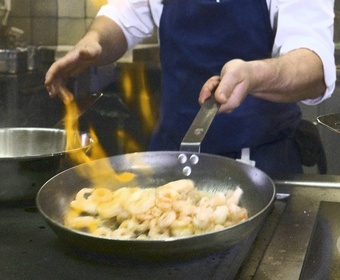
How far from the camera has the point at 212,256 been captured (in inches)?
25.7

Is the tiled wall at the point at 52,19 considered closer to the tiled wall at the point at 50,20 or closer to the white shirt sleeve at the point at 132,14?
the tiled wall at the point at 50,20

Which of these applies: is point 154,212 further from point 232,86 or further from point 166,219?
point 232,86

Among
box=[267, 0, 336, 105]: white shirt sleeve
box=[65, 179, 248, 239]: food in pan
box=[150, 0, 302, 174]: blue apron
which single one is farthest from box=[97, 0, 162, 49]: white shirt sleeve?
box=[65, 179, 248, 239]: food in pan

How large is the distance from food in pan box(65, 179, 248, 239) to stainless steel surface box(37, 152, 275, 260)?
Answer: 0.02 meters

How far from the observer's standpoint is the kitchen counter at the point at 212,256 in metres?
0.62

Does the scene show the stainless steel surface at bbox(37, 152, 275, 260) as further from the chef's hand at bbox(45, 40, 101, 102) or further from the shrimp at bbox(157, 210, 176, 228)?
the chef's hand at bbox(45, 40, 101, 102)

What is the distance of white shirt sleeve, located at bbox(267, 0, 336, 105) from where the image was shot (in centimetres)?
103

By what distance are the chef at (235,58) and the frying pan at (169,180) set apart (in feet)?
0.54

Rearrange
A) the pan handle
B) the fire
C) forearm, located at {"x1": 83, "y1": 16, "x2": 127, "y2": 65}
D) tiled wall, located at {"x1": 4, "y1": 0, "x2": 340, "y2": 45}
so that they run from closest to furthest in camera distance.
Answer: the pan handle → the fire → forearm, located at {"x1": 83, "y1": 16, "x2": 127, "y2": 65} → tiled wall, located at {"x1": 4, "y1": 0, "x2": 340, "y2": 45}

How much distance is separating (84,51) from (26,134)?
21 centimetres

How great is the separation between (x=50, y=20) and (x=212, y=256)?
215cm

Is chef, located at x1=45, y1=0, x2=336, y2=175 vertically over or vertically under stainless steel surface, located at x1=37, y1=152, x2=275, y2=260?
over

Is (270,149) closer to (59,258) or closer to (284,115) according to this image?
(284,115)

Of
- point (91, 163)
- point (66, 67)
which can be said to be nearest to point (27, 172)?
point (91, 163)
